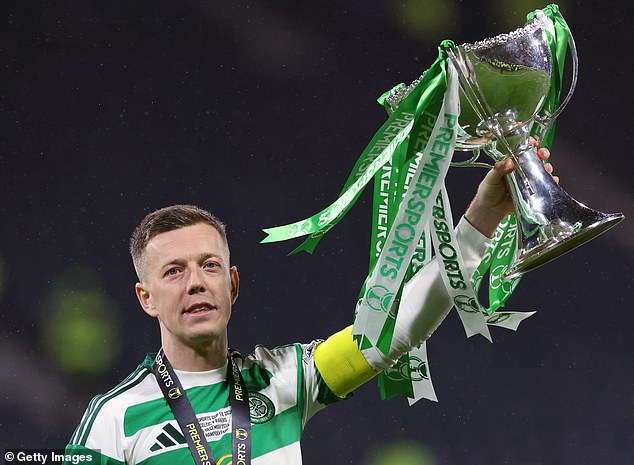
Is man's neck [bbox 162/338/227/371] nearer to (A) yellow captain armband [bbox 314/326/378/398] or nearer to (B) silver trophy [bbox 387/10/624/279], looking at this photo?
(A) yellow captain armband [bbox 314/326/378/398]

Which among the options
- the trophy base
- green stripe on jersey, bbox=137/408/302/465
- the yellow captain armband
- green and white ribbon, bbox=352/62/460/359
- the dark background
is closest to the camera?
the trophy base

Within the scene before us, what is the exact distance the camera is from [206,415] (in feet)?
5.49

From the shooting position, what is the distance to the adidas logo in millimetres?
1634

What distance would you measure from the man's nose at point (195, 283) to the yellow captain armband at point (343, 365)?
25 centimetres

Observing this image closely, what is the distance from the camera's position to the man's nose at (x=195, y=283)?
167 cm

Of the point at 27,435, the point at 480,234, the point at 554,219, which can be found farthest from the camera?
the point at 27,435

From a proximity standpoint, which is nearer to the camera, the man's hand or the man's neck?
the man's hand

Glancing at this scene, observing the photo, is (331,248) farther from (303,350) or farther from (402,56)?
(303,350)

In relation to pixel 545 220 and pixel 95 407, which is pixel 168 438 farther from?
pixel 545 220

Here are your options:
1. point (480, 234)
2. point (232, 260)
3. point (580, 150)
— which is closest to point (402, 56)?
point (580, 150)

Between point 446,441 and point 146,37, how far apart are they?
63.8 inches

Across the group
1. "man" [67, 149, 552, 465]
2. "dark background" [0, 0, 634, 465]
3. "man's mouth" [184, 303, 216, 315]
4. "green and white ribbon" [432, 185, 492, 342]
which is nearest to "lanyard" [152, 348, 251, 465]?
"man" [67, 149, 552, 465]

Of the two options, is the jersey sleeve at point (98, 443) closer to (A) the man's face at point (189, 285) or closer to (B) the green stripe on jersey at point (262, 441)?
(B) the green stripe on jersey at point (262, 441)

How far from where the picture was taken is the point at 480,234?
158cm
